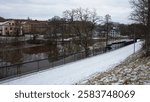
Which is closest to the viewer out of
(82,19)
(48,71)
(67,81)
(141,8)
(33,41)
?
(67,81)

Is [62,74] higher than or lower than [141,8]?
lower

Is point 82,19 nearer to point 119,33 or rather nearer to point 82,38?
point 82,38

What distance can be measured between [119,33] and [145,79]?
164 m

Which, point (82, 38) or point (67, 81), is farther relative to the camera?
point (82, 38)

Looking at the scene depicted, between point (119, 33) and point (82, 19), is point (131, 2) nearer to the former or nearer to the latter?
point (82, 19)

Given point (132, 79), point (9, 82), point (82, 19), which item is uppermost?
point (82, 19)

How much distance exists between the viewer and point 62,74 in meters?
23.9

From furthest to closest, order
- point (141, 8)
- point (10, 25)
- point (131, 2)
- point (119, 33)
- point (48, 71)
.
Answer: point (119, 33)
point (10, 25)
point (131, 2)
point (141, 8)
point (48, 71)

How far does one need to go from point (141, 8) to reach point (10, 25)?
3740 inches

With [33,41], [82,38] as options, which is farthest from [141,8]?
[33,41]

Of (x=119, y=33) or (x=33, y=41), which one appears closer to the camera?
(x=33, y=41)

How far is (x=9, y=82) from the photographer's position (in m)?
20.8

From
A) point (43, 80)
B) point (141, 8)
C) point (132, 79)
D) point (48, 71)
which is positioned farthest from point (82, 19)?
point (132, 79)

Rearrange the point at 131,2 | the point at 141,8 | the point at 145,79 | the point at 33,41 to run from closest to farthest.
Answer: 1. the point at 145,79
2. the point at 141,8
3. the point at 131,2
4. the point at 33,41
